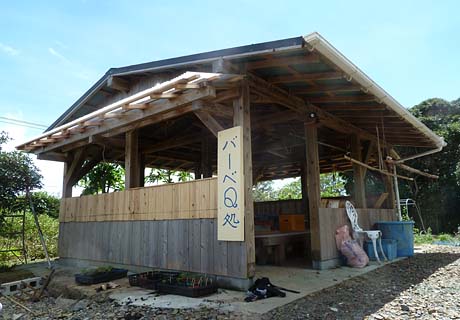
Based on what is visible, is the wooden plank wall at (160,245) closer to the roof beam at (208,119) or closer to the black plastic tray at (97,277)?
the black plastic tray at (97,277)

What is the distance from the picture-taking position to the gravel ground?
290 cm

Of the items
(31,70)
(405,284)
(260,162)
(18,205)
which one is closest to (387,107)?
(405,284)

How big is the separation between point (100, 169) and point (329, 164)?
23.0 feet

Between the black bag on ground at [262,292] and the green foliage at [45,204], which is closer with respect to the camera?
the black bag on ground at [262,292]

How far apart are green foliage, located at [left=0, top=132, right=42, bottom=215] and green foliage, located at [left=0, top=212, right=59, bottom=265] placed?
0.77 m

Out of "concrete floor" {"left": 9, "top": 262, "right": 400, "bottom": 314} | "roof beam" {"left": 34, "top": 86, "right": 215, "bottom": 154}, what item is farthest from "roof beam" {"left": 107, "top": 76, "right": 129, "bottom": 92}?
"concrete floor" {"left": 9, "top": 262, "right": 400, "bottom": 314}

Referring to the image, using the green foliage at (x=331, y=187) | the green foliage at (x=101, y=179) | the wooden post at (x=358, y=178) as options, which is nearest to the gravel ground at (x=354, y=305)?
the wooden post at (x=358, y=178)

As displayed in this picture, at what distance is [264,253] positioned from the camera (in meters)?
5.75

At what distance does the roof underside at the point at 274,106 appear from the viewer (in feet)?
12.7

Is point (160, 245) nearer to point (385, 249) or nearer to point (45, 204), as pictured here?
point (385, 249)

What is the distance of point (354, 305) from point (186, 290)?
1.73 meters

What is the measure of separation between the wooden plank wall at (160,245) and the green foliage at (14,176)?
1.37 meters

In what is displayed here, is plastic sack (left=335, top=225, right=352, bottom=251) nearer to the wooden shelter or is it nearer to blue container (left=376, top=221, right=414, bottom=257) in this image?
the wooden shelter

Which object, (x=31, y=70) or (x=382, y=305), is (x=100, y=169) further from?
(x=382, y=305)
